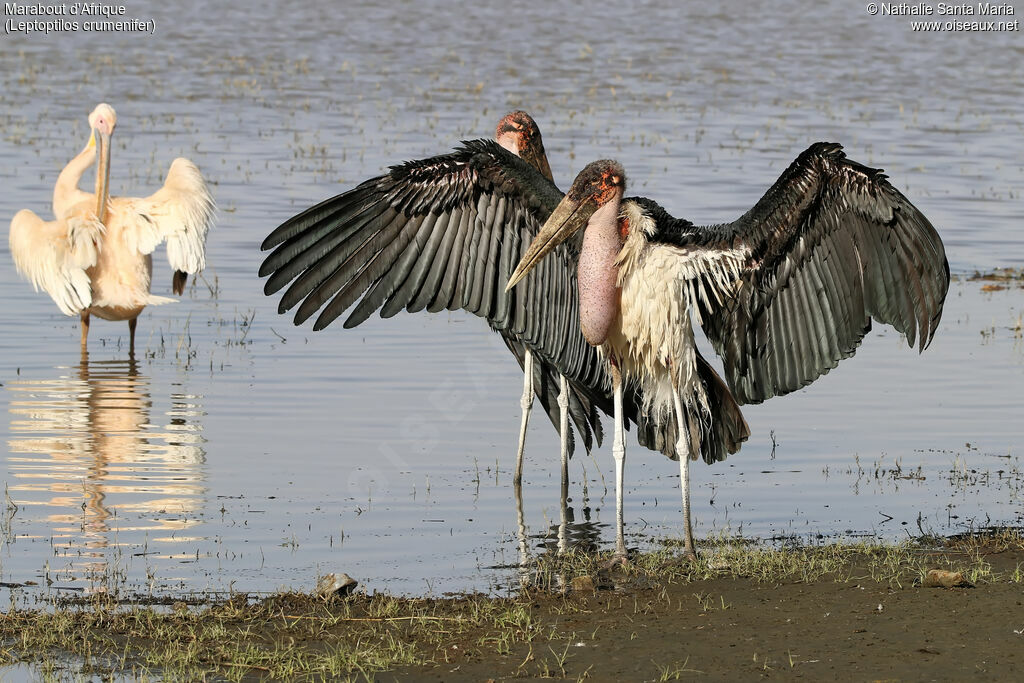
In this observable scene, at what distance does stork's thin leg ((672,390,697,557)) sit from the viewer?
6.84 meters

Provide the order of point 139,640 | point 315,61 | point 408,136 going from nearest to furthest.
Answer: point 139,640
point 408,136
point 315,61

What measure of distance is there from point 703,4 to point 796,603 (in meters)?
30.1

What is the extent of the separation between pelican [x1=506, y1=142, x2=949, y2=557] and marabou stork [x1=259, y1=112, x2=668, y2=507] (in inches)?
5.4

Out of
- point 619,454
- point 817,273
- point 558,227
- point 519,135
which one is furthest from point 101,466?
point 817,273

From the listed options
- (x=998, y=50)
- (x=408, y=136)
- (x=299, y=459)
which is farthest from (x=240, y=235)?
(x=998, y=50)

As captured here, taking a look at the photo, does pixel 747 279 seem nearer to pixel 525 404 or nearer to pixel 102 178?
pixel 525 404

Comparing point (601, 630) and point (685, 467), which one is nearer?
point (601, 630)

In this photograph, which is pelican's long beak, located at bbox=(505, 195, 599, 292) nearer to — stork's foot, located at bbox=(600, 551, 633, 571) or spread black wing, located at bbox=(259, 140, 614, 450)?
Result: spread black wing, located at bbox=(259, 140, 614, 450)

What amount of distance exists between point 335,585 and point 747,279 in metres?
2.05

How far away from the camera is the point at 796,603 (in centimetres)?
612

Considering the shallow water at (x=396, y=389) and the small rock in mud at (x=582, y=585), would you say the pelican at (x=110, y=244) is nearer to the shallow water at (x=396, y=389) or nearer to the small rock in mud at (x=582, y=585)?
the shallow water at (x=396, y=389)

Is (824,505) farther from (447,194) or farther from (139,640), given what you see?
(139,640)

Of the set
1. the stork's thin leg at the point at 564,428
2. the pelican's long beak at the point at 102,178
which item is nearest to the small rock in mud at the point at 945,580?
the stork's thin leg at the point at 564,428

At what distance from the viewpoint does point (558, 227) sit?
22.1 ft
